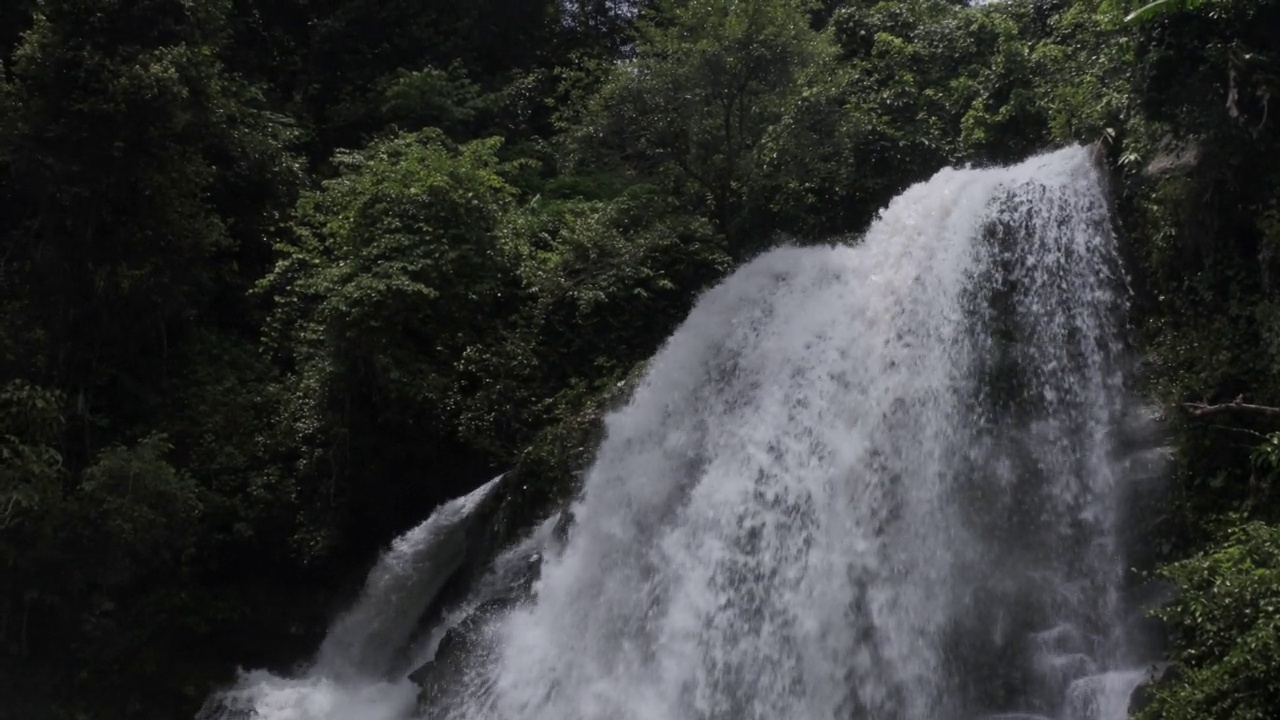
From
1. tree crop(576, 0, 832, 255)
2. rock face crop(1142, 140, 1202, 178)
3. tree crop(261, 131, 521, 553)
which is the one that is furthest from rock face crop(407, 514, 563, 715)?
rock face crop(1142, 140, 1202, 178)

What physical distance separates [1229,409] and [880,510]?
279cm

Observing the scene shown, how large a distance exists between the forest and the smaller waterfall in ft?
1.13

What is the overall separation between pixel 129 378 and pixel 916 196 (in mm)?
9529

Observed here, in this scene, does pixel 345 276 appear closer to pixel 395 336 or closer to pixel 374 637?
pixel 395 336

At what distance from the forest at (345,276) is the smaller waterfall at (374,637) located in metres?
0.35

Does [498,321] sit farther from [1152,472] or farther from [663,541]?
[1152,472]

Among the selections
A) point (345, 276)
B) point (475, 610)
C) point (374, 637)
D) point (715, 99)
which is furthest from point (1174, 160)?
point (374, 637)

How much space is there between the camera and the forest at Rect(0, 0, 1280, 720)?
1321 centimetres

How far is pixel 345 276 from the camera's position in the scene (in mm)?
14305

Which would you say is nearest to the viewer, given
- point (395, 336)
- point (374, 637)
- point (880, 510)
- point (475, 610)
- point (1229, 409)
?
point (1229, 409)

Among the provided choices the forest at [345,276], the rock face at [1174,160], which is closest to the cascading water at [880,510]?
the rock face at [1174,160]

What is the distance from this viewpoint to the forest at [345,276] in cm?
1321

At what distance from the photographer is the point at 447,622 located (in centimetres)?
1294

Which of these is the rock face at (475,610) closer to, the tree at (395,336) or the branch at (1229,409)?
the tree at (395,336)
